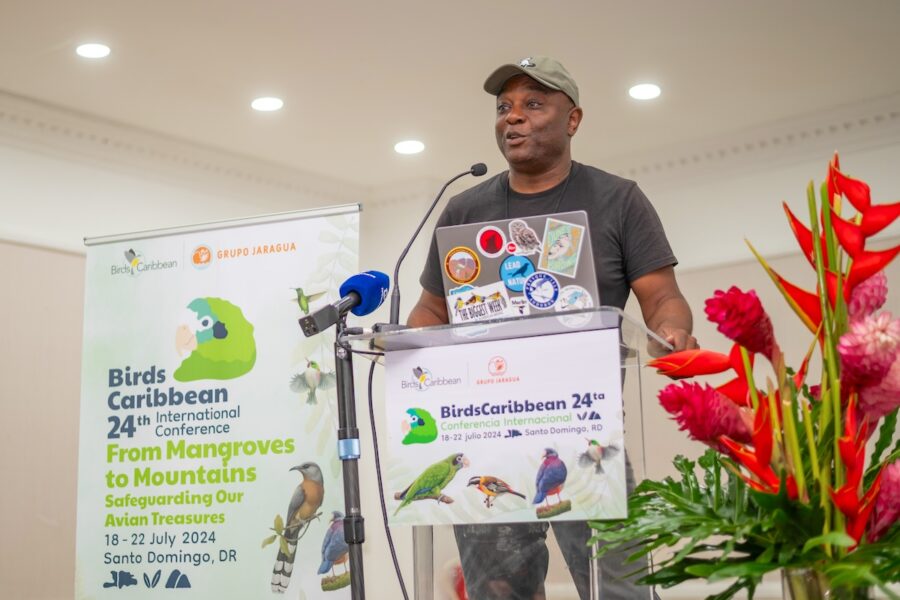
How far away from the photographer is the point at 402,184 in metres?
7.18

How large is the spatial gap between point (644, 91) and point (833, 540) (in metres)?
4.79

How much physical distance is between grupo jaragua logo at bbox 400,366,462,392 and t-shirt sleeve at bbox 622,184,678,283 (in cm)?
70

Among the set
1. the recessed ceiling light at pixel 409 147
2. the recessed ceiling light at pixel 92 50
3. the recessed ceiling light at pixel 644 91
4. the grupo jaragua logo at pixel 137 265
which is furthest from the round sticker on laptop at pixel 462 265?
the recessed ceiling light at pixel 409 147

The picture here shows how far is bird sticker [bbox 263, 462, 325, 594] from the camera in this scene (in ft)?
8.77

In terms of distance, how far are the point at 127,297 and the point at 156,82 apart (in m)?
2.69

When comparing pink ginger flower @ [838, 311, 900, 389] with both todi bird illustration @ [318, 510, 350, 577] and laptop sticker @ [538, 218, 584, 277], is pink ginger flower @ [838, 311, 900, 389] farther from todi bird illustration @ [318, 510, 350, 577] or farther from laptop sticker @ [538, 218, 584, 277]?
todi bird illustration @ [318, 510, 350, 577]

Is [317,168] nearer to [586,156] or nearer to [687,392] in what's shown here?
[586,156]

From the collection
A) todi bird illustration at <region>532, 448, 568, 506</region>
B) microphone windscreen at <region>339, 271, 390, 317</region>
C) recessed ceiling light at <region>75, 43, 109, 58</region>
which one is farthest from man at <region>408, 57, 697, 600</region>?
recessed ceiling light at <region>75, 43, 109, 58</region>

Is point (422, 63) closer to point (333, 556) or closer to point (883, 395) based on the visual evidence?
point (333, 556)

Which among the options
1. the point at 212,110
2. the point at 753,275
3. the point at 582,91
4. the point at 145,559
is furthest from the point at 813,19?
the point at 145,559

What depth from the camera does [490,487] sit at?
1604 mm

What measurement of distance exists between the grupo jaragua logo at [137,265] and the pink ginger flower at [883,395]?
215 centimetres

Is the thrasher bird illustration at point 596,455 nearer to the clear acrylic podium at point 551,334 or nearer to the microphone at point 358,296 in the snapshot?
the clear acrylic podium at point 551,334

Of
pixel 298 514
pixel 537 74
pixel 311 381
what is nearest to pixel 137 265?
pixel 311 381
